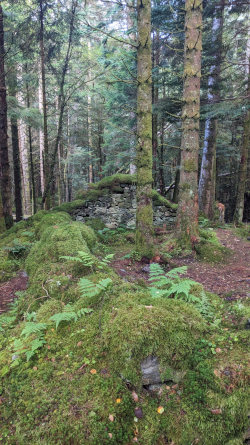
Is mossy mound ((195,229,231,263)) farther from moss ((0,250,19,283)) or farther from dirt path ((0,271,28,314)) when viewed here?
moss ((0,250,19,283))

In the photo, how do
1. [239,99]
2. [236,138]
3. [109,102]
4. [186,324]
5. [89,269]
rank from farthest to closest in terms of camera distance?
[236,138] < [109,102] < [239,99] < [89,269] < [186,324]

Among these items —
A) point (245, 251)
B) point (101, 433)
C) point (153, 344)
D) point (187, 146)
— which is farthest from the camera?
point (245, 251)

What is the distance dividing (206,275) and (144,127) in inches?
149

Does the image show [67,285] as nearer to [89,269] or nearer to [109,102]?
[89,269]

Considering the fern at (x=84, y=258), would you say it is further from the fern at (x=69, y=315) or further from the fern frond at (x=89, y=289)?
the fern at (x=69, y=315)

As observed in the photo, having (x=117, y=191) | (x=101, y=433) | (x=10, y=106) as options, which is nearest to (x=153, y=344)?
(x=101, y=433)

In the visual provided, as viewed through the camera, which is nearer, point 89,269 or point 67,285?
point 67,285

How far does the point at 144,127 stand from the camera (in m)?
5.92

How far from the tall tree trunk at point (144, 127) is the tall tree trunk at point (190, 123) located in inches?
52.1

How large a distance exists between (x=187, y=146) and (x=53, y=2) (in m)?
8.08

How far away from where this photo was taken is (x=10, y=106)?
34.9 feet

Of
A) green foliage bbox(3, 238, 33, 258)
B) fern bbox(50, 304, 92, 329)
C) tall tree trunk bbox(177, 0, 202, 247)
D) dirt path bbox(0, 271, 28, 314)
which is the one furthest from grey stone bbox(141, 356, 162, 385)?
green foliage bbox(3, 238, 33, 258)

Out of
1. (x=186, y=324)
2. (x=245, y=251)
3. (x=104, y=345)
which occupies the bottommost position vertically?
(x=245, y=251)

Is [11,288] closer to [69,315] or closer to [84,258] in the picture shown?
[84,258]
